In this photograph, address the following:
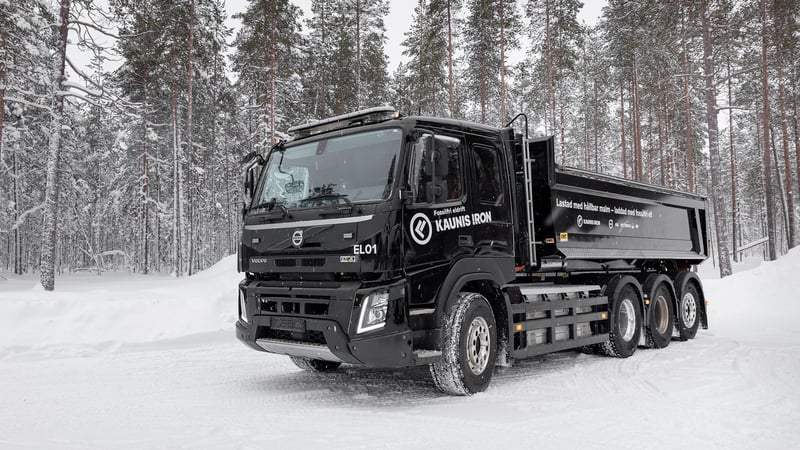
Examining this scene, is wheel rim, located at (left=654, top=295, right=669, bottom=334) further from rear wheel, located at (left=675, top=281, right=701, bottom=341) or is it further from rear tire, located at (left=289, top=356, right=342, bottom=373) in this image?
rear tire, located at (left=289, top=356, right=342, bottom=373)

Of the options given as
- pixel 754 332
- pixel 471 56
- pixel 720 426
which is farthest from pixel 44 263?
pixel 471 56

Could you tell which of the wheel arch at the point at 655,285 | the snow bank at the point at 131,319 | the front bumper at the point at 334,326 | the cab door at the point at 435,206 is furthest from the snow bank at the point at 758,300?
the front bumper at the point at 334,326

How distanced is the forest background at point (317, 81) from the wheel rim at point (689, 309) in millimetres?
7955

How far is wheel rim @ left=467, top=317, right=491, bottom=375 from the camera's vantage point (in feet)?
19.1

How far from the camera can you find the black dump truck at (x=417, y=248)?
16.7 feet

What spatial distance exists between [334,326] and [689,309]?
8.46m

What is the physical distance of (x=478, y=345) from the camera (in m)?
5.96

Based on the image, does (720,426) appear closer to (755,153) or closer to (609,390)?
(609,390)

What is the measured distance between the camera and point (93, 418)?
4836mm

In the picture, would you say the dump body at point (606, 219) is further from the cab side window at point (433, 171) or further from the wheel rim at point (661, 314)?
the cab side window at point (433, 171)

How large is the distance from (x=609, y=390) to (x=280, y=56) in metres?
23.0

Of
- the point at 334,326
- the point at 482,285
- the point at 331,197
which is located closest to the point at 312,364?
the point at 334,326

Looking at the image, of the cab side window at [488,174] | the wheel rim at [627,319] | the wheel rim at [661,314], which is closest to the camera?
the cab side window at [488,174]

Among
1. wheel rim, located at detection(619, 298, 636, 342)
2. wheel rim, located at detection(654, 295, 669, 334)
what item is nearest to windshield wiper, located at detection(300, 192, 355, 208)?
wheel rim, located at detection(619, 298, 636, 342)
